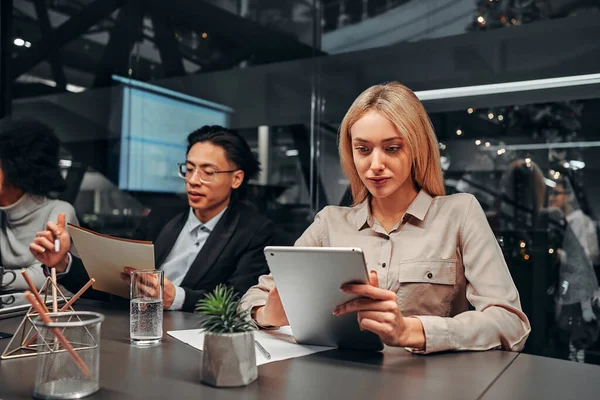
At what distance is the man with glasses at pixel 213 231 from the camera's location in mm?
2533

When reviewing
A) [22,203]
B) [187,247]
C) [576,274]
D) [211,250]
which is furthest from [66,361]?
[576,274]

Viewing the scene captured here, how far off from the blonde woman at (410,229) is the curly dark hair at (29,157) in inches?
68.9

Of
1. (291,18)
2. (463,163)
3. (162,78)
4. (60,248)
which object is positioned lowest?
(60,248)

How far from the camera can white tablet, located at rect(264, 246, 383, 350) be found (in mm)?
1196

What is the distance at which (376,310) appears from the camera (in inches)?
50.7

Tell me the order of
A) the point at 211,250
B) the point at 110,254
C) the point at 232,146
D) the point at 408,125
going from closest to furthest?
the point at 408,125 → the point at 110,254 → the point at 211,250 → the point at 232,146

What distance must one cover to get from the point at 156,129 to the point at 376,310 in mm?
3004

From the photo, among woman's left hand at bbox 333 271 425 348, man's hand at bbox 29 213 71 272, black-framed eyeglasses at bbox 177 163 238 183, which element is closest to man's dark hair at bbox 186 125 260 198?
black-framed eyeglasses at bbox 177 163 238 183

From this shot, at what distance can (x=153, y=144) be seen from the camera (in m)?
3.97

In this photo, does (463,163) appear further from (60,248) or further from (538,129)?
(60,248)

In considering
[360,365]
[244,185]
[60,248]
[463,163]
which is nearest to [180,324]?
[60,248]

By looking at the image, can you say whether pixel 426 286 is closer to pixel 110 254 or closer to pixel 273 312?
pixel 273 312

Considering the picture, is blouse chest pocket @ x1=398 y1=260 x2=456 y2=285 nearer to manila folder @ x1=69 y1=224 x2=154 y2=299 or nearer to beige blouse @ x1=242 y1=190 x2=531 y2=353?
beige blouse @ x1=242 y1=190 x2=531 y2=353

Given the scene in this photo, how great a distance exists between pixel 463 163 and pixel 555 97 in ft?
1.88
